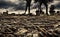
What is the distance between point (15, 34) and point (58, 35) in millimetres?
3739

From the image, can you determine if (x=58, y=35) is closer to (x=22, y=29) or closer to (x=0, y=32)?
(x=22, y=29)

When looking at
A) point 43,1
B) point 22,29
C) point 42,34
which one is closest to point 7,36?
point 22,29

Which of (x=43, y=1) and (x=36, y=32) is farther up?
(x=43, y=1)

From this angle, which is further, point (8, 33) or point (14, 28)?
point (14, 28)

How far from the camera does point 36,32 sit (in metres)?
17.5

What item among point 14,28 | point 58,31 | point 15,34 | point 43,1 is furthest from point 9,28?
point 43,1

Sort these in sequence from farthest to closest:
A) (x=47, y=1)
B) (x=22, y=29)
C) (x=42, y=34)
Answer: (x=47, y=1), (x=22, y=29), (x=42, y=34)

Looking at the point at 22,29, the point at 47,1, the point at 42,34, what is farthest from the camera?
the point at 47,1

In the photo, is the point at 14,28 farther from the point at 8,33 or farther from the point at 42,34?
the point at 42,34

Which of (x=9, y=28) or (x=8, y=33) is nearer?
(x=8, y=33)

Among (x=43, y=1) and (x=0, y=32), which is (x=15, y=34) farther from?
(x=43, y=1)

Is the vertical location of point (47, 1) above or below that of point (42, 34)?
above

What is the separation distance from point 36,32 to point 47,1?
23306mm

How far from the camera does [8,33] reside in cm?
1792
